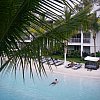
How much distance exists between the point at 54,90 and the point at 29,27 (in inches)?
680

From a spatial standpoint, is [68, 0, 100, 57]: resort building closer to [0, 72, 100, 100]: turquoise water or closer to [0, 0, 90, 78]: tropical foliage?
[0, 72, 100, 100]: turquoise water

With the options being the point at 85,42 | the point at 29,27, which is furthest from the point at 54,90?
the point at 85,42

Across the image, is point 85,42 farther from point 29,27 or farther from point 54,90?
point 29,27

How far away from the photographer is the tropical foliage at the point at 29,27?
2135 millimetres

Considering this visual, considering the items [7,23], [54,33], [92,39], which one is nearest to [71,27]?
[54,33]

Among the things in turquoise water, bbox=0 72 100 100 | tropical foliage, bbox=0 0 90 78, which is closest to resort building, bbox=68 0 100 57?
turquoise water, bbox=0 72 100 100

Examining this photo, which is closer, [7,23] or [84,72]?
[7,23]

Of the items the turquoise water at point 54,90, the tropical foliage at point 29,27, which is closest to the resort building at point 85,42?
the turquoise water at point 54,90

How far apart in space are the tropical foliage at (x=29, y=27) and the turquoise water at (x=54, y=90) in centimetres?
1222

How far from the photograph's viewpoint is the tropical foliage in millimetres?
2135

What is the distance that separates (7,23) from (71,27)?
1182 millimetres

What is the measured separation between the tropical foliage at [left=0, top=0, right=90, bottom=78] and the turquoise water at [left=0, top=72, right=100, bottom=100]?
12219 millimetres

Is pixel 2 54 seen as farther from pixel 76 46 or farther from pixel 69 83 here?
pixel 76 46

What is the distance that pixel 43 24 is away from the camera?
99.3 inches
